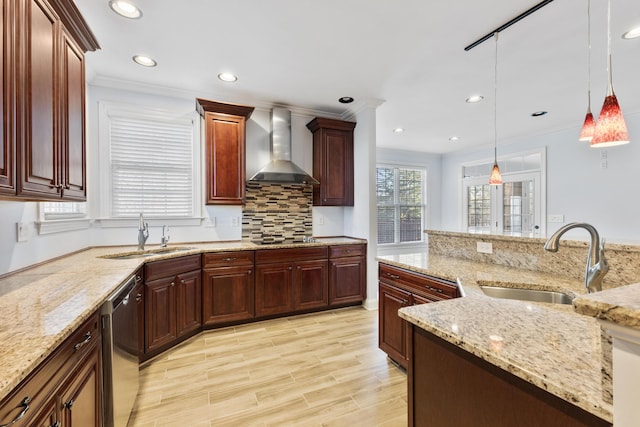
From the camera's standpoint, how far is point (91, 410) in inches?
50.2

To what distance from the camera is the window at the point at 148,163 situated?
10.4 feet

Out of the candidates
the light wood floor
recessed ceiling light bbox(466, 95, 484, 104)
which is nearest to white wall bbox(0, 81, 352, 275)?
the light wood floor

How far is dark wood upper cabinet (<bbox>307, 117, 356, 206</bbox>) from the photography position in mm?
3914

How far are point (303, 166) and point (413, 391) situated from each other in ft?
10.7

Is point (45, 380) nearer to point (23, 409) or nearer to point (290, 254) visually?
point (23, 409)

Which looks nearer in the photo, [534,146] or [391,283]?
[391,283]

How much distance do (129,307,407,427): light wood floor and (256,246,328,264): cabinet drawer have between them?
744 mm

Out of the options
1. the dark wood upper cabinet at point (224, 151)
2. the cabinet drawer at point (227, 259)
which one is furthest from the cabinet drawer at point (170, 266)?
the dark wood upper cabinet at point (224, 151)

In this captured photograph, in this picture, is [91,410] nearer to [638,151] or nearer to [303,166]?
[303,166]

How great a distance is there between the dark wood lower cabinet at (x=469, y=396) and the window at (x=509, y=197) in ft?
14.6

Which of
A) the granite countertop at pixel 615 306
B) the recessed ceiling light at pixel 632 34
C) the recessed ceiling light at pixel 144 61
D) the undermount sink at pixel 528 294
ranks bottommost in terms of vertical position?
the undermount sink at pixel 528 294

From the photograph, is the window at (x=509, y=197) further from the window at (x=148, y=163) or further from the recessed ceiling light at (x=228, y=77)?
the window at (x=148, y=163)

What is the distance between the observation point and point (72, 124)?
5.98 ft

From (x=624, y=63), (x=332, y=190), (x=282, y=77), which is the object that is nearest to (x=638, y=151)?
(x=624, y=63)
